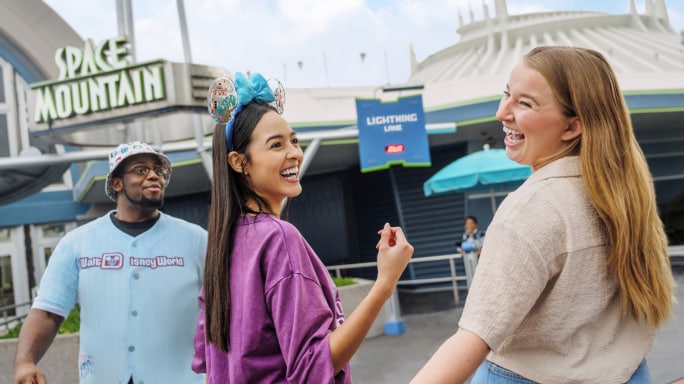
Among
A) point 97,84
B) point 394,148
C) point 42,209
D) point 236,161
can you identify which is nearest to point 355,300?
point 394,148

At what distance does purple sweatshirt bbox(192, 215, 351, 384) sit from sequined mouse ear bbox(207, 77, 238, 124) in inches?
14.6

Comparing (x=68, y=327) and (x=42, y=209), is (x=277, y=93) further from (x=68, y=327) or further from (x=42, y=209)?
(x=42, y=209)

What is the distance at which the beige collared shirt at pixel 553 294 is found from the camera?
4.19 feet

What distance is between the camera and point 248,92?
188 cm

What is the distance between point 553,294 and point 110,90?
28.4ft

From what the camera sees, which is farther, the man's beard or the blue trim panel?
the blue trim panel

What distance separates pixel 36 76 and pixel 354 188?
371 inches

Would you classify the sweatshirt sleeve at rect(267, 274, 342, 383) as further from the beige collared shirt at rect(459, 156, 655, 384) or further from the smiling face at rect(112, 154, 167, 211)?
the smiling face at rect(112, 154, 167, 211)

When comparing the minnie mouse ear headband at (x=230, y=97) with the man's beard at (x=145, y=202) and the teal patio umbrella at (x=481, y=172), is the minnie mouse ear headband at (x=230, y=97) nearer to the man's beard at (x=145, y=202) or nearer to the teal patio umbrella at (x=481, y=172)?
the man's beard at (x=145, y=202)

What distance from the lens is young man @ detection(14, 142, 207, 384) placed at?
9.34 feet

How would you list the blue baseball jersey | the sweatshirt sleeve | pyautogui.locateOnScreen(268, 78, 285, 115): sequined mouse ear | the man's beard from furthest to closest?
the man's beard < the blue baseball jersey < pyautogui.locateOnScreen(268, 78, 285, 115): sequined mouse ear < the sweatshirt sleeve

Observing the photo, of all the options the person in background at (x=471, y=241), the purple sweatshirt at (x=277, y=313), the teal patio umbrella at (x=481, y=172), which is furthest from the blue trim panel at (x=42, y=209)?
the purple sweatshirt at (x=277, y=313)

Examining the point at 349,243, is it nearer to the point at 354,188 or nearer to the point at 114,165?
the point at 354,188

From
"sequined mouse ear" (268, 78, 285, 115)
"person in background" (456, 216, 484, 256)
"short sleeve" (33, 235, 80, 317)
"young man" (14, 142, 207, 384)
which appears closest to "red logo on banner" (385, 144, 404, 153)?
"person in background" (456, 216, 484, 256)
